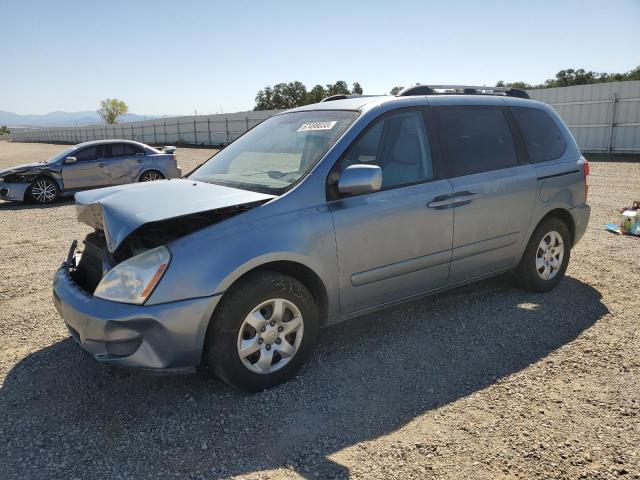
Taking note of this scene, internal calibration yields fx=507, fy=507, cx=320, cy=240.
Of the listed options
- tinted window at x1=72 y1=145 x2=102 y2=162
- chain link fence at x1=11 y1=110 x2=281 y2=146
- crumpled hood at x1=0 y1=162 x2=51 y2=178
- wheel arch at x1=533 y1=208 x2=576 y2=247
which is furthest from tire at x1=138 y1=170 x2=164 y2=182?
chain link fence at x1=11 y1=110 x2=281 y2=146

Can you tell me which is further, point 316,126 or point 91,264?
point 316,126

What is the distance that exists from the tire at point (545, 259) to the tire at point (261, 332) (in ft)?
8.00

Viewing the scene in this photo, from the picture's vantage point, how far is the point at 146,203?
3.25 meters

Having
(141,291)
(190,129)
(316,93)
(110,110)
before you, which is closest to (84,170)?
(141,291)

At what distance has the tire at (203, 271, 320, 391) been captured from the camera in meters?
3.01

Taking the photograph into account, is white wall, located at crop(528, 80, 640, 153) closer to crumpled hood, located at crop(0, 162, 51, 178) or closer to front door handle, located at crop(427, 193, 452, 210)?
front door handle, located at crop(427, 193, 452, 210)

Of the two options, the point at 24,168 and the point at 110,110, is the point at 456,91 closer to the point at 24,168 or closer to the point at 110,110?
the point at 24,168

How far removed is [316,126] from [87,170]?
34.0 ft

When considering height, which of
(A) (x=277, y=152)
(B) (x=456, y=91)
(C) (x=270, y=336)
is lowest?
(C) (x=270, y=336)

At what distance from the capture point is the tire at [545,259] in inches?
188

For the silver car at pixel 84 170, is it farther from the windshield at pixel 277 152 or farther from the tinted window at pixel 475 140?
the tinted window at pixel 475 140

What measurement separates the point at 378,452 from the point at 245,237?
1411 mm

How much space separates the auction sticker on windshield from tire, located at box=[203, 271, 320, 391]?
122 centimetres

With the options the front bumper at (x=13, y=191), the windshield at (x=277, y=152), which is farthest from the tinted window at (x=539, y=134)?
the front bumper at (x=13, y=191)
